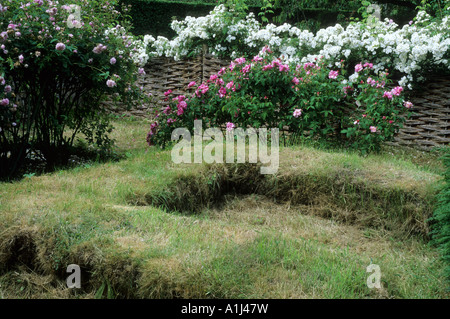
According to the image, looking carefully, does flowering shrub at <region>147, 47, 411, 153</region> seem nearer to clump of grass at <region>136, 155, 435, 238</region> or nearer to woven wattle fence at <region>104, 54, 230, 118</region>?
clump of grass at <region>136, 155, 435, 238</region>

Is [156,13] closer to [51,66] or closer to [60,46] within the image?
[51,66]

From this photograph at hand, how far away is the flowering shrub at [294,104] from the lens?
5137mm

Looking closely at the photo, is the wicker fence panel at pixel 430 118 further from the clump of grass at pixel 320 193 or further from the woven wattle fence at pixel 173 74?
the woven wattle fence at pixel 173 74

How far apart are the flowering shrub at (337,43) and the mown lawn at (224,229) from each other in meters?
1.56

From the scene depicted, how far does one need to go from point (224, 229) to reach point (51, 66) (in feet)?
8.77

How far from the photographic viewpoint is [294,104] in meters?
5.48

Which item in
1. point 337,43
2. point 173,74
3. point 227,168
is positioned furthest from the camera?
point 173,74

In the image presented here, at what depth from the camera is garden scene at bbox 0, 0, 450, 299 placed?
105 inches

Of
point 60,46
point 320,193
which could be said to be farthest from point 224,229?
point 60,46

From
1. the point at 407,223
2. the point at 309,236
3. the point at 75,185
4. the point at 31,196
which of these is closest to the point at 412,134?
the point at 407,223

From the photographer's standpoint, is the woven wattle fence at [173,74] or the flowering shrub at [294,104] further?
the woven wattle fence at [173,74]

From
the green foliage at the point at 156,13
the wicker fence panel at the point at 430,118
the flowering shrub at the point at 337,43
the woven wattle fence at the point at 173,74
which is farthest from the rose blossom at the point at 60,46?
the green foliage at the point at 156,13

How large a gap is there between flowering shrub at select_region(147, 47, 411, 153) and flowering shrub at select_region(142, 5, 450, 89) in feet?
1.47
